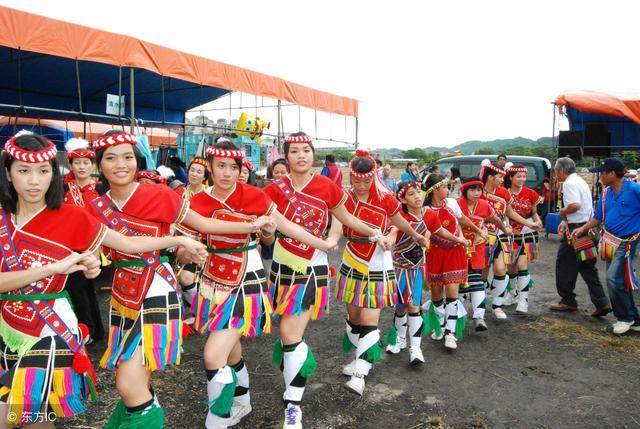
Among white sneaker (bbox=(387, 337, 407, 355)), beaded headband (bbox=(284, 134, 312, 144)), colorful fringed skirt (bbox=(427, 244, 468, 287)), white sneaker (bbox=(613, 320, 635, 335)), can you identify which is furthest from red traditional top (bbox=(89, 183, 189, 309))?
white sneaker (bbox=(613, 320, 635, 335))

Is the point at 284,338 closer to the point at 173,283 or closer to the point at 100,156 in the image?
the point at 173,283

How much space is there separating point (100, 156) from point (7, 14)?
484cm

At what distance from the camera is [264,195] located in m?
3.16

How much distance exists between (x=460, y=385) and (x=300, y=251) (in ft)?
5.92

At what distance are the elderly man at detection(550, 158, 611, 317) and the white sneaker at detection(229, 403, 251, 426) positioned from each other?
14.4 feet

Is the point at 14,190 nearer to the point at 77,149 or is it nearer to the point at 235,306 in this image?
the point at 235,306

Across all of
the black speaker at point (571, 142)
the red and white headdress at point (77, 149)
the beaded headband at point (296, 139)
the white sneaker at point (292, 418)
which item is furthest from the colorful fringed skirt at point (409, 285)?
the black speaker at point (571, 142)

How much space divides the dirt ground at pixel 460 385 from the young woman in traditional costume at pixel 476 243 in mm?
311

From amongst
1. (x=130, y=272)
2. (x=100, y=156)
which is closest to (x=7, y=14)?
(x=100, y=156)

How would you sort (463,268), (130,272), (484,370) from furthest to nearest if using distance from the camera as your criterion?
(463,268) → (484,370) → (130,272)

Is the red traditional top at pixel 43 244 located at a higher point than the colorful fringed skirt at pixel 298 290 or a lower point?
higher

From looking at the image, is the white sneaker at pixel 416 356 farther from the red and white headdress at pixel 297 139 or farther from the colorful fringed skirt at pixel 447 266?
the red and white headdress at pixel 297 139

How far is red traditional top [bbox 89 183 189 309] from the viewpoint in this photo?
2551 millimetres

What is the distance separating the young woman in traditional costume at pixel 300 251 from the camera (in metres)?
3.27
